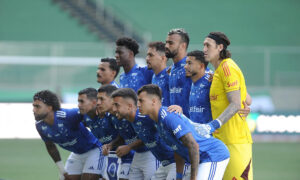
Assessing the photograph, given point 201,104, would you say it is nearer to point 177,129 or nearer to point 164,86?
point 177,129

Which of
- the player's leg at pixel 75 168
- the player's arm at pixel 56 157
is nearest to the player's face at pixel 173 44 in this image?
the player's leg at pixel 75 168

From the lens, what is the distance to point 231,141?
6734mm

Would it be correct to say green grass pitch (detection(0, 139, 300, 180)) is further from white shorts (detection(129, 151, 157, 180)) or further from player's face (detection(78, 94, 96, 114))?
white shorts (detection(129, 151, 157, 180))

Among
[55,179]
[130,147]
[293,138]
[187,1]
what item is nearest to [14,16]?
[187,1]

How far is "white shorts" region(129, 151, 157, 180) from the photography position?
7.79m

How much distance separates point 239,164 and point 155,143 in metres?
1.09

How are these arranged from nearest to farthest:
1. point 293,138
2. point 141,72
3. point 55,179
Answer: point 141,72, point 55,179, point 293,138

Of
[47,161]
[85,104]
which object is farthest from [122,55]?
[47,161]

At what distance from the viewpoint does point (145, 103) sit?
6.44 metres

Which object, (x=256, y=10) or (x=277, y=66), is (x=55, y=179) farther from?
(x=256, y=10)

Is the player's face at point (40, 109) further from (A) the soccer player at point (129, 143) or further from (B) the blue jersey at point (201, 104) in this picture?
(B) the blue jersey at point (201, 104)

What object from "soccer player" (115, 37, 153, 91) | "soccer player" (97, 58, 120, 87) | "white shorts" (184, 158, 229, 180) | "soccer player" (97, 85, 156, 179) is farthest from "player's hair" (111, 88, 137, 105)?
"soccer player" (97, 58, 120, 87)

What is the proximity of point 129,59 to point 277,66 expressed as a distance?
15.8 metres

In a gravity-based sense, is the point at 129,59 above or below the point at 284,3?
below
